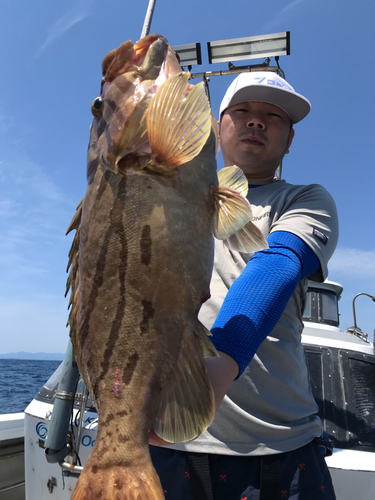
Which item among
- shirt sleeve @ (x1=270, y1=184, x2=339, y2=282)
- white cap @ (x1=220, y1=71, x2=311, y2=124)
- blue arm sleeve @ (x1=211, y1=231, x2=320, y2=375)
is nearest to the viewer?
blue arm sleeve @ (x1=211, y1=231, x2=320, y2=375)

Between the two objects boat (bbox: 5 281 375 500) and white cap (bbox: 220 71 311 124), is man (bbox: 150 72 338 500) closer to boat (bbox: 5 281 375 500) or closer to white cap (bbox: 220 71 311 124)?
white cap (bbox: 220 71 311 124)

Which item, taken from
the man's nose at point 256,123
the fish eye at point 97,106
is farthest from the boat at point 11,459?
the man's nose at point 256,123

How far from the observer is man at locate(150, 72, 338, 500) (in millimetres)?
1414

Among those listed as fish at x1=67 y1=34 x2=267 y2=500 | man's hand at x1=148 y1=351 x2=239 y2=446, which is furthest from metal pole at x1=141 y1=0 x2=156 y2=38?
man's hand at x1=148 y1=351 x2=239 y2=446

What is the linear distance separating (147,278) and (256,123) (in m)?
1.55

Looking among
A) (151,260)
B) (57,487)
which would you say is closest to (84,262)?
(151,260)

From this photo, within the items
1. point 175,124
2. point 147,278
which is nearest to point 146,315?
point 147,278

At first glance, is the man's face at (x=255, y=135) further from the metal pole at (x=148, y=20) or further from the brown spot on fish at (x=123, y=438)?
the metal pole at (x=148, y=20)

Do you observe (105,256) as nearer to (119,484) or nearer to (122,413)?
(122,413)

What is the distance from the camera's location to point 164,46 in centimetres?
148

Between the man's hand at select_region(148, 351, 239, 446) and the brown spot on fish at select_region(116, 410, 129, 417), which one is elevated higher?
the man's hand at select_region(148, 351, 239, 446)

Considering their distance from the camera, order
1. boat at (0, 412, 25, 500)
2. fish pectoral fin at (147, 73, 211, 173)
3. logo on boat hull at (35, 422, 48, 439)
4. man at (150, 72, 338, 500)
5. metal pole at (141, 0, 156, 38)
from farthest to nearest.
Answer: boat at (0, 412, 25, 500), logo on boat hull at (35, 422, 48, 439), metal pole at (141, 0, 156, 38), man at (150, 72, 338, 500), fish pectoral fin at (147, 73, 211, 173)

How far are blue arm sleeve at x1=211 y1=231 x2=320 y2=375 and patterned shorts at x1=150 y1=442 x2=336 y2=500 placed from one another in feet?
2.60

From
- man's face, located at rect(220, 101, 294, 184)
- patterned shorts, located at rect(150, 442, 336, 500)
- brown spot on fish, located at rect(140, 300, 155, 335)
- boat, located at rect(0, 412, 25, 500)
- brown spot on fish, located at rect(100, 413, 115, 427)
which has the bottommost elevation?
boat, located at rect(0, 412, 25, 500)
